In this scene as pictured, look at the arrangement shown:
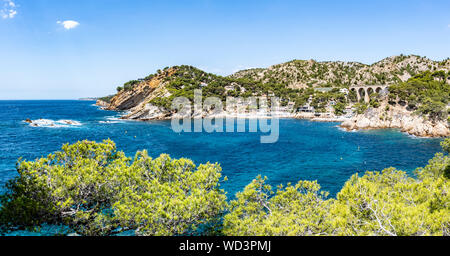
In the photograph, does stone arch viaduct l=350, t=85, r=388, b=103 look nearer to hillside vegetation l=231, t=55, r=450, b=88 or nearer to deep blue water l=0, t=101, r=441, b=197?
hillside vegetation l=231, t=55, r=450, b=88

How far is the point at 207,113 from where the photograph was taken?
351 ft

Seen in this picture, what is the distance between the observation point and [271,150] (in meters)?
50.1

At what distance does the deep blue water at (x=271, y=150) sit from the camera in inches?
1404

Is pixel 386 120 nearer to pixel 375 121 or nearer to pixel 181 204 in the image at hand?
pixel 375 121

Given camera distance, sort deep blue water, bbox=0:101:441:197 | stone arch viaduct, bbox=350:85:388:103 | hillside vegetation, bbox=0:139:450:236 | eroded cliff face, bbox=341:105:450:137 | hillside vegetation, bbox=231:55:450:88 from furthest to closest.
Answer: hillside vegetation, bbox=231:55:450:88
stone arch viaduct, bbox=350:85:388:103
eroded cliff face, bbox=341:105:450:137
deep blue water, bbox=0:101:441:197
hillside vegetation, bbox=0:139:450:236

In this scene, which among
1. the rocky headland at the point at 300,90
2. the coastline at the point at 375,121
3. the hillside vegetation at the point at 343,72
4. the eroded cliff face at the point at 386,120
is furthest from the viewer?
the hillside vegetation at the point at 343,72

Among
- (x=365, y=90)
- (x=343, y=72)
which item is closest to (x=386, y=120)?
(x=365, y=90)

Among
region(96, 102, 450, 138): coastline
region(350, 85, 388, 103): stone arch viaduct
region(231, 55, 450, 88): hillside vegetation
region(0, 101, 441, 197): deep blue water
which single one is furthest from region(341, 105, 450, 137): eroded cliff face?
region(231, 55, 450, 88): hillside vegetation

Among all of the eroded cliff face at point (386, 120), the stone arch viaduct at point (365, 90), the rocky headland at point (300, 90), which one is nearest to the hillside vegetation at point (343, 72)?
the rocky headland at point (300, 90)

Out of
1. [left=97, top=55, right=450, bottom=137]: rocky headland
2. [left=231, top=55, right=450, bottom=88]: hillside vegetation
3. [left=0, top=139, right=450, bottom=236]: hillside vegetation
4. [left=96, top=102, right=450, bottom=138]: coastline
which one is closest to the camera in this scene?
[left=0, top=139, right=450, bottom=236]: hillside vegetation

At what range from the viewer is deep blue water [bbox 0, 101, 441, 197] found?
35656 millimetres

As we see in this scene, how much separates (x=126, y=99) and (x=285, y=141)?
323 feet

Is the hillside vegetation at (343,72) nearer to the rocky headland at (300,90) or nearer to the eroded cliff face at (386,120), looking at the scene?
the rocky headland at (300,90)

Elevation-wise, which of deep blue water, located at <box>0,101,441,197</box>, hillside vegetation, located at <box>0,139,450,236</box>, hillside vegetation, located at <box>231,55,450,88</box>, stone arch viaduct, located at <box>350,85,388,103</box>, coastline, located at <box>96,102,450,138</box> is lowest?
deep blue water, located at <box>0,101,441,197</box>
